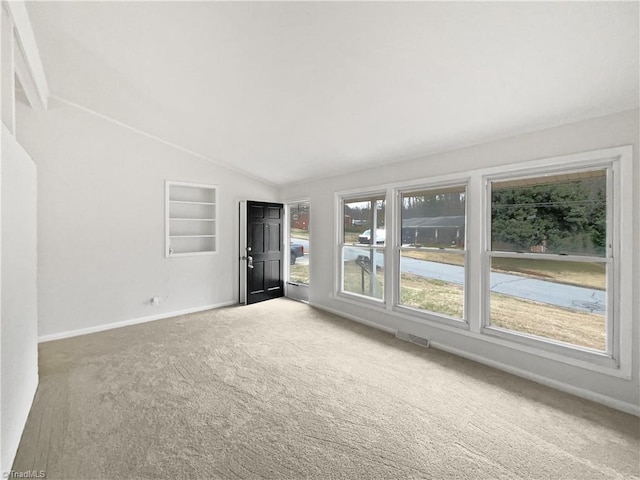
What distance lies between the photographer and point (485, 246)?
2941mm

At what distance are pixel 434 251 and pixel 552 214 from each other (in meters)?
1.19

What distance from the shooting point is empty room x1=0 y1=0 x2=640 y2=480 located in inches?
66.8

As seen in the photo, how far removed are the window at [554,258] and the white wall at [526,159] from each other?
0.20 m

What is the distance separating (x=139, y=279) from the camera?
4.10m

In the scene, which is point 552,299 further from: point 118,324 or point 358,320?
point 118,324

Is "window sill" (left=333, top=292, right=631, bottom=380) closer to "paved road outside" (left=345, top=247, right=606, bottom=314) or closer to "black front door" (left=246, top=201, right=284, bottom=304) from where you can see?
"paved road outside" (left=345, top=247, right=606, bottom=314)

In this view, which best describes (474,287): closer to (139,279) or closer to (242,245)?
(242,245)

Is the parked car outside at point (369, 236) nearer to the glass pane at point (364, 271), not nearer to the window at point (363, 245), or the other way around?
the window at point (363, 245)

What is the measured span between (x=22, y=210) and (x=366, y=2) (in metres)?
2.65

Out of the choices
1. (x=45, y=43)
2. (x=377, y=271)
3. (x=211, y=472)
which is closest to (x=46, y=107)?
(x=45, y=43)

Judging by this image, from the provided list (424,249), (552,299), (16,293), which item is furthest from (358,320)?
(16,293)

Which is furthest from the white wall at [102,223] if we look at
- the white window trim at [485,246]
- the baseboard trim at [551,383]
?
the baseboard trim at [551,383]

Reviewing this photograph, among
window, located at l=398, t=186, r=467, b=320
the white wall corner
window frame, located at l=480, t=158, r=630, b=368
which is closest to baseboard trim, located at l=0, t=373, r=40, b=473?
the white wall corner

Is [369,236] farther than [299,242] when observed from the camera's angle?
No
